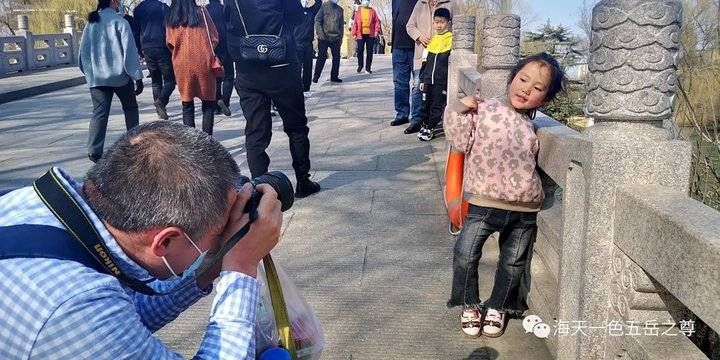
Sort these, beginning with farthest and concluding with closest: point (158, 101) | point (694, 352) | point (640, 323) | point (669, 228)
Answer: point (158, 101) < point (640, 323) < point (694, 352) < point (669, 228)

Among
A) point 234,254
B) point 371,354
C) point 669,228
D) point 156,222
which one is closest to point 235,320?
point 234,254

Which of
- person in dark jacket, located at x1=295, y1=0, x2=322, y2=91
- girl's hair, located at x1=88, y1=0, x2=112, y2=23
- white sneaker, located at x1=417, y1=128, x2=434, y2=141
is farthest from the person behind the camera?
person in dark jacket, located at x1=295, y1=0, x2=322, y2=91

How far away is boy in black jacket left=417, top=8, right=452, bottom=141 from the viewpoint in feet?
23.4

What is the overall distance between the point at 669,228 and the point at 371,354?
1.54m

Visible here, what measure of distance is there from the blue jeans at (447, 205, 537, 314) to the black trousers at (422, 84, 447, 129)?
164 inches

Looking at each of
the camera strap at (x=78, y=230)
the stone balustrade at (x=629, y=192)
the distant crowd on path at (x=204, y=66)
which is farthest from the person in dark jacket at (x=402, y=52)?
the camera strap at (x=78, y=230)

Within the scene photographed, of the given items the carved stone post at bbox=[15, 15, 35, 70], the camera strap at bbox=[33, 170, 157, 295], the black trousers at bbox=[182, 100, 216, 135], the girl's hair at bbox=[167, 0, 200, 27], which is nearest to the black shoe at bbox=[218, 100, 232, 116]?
the black trousers at bbox=[182, 100, 216, 135]

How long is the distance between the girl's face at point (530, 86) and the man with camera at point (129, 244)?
1.66 metres

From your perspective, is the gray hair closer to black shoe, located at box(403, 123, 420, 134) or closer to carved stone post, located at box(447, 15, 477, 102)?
carved stone post, located at box(447, 15, 477, 102)

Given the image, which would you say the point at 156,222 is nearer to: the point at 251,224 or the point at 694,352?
the point at 251,224

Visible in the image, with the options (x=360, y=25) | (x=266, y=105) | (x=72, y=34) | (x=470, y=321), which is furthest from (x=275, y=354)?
(x=72, y=34)

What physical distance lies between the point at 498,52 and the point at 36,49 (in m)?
17.9

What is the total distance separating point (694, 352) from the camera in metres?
2.00

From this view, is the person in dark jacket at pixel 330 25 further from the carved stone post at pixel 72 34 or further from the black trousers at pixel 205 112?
the carved stone post at pixel 72 34
